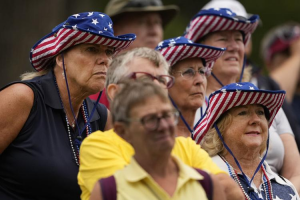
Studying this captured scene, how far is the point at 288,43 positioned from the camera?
9.68m

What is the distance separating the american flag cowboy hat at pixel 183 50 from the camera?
5469 millimetres

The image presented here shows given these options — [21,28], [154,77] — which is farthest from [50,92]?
[21,28]

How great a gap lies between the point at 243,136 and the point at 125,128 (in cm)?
153

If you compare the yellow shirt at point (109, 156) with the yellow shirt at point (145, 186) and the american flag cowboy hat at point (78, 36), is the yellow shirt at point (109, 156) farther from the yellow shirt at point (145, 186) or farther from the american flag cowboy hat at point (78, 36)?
the american flag cowboy hat at point (78, 36)

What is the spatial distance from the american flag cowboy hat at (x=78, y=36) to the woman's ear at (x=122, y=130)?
130cm

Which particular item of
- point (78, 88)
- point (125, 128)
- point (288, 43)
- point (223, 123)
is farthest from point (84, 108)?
point (288, 43)

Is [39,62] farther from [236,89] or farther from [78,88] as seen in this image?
[236,89]

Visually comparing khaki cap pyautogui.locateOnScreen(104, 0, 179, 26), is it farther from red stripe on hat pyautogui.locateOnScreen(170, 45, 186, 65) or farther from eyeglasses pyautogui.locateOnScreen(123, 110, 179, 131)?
eyeglasses pyautogui.locateOnScreen(123, 110, 179, 131)

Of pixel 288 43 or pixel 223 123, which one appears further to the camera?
pixel 288 43

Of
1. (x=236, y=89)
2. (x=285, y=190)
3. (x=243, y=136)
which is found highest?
(x=236, y=89)

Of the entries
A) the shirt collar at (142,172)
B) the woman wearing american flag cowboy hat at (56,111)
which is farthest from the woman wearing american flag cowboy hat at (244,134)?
the shirt collar at (142,172)

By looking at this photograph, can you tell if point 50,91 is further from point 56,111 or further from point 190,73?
point 190,73

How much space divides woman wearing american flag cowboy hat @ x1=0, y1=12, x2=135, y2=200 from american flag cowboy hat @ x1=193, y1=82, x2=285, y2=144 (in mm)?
685

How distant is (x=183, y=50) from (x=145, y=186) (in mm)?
2020
